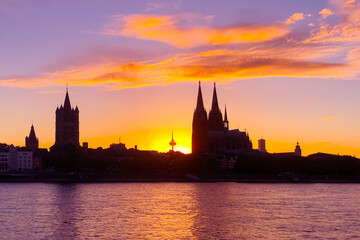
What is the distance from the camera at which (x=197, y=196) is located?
97562 millimetres

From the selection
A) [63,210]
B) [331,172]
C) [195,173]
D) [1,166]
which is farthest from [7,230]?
[1,166]

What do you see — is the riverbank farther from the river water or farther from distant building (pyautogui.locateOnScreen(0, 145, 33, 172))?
the river water

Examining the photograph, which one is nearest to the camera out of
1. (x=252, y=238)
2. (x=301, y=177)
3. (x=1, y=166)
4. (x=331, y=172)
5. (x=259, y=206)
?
(x=252, y=238)

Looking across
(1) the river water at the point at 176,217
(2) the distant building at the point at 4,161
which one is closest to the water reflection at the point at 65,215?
(1) the river water at the point at 176,217

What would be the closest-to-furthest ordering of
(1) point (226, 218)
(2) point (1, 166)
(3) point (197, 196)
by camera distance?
(1) point (226, 218) < (3) point (197, 196) < (2) point (1, 166)

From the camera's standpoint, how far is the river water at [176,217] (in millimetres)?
55094

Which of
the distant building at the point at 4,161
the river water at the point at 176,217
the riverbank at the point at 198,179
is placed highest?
the distant building at the point at 4,161

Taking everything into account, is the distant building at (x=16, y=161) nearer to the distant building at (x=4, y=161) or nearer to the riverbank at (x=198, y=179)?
the distant building at (x=4, y=161)

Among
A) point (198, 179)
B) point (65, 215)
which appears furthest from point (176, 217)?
point (198, 179)

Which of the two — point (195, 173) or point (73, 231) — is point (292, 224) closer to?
point (73, 231)

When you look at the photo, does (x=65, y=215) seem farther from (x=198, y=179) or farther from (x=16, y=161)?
(x=16, y=161)

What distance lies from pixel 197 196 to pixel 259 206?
1837 cm

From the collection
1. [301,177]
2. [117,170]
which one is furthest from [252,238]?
[117,170]

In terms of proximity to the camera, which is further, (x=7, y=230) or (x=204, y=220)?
(x=204, y=220)
